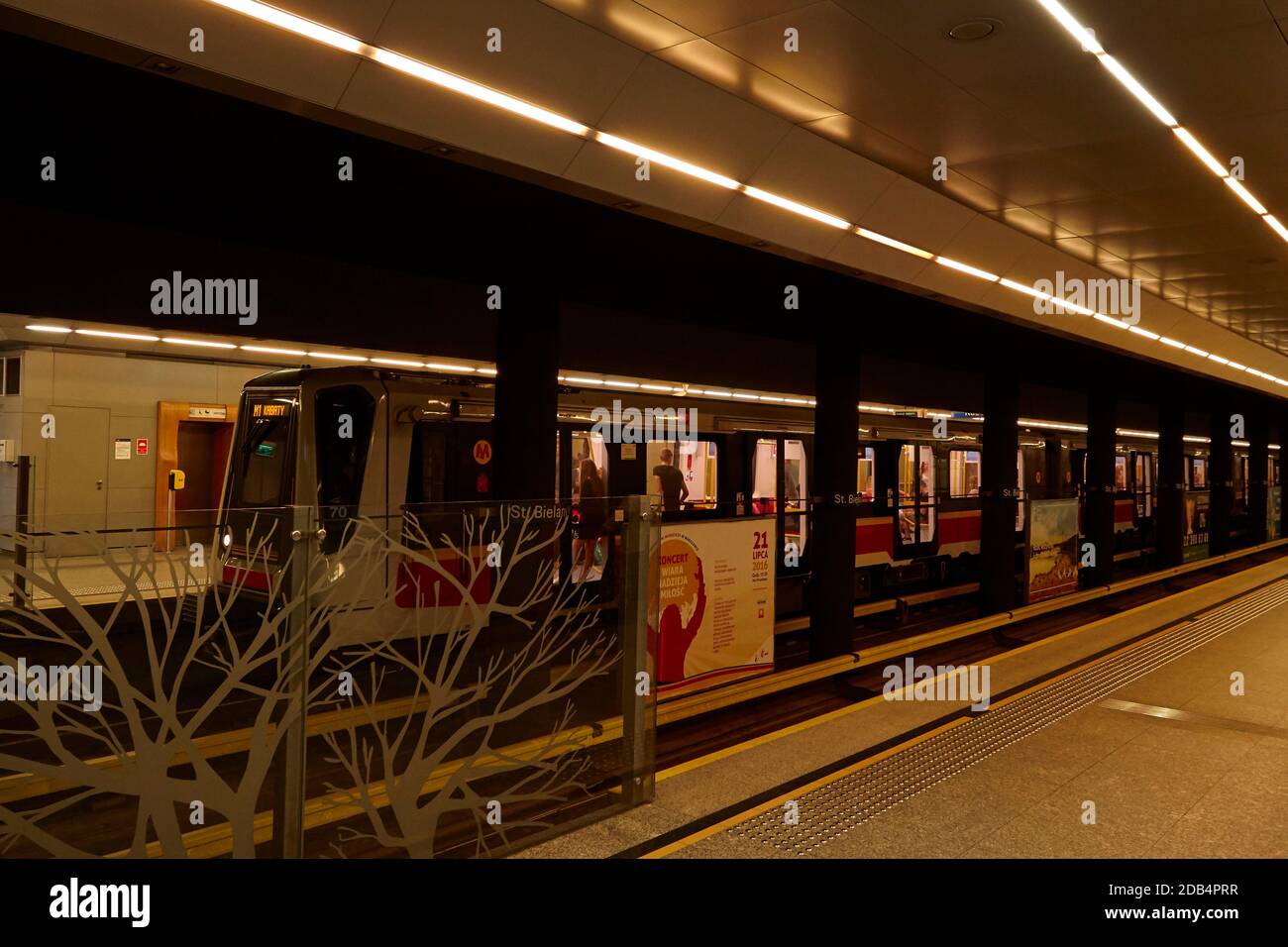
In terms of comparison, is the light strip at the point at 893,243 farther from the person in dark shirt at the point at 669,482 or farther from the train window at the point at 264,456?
the train window at the point at 264,456

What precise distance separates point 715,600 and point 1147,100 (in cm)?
376

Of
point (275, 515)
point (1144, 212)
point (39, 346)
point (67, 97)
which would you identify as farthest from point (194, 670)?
point (39, 346)

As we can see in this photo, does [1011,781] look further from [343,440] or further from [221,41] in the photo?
[343,440]

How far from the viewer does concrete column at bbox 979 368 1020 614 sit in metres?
10.7

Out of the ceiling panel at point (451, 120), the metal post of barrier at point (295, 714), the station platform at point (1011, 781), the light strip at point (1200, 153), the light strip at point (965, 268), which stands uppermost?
the light strip at point (1200, 153)

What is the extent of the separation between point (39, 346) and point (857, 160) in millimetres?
12229

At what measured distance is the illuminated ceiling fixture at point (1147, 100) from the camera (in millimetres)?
4316

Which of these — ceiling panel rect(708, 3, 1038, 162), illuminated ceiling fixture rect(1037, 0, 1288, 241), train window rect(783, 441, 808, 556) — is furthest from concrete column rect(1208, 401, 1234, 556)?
ceiling panel rect(708, 3, 1038, 162)

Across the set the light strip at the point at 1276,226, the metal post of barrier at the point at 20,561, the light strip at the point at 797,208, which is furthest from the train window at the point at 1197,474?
the metal post of barrier at the point at 20,561

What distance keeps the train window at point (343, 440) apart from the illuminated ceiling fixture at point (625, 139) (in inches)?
119

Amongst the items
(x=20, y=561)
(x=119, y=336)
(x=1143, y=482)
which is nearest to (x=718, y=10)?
(x=20, y=561)

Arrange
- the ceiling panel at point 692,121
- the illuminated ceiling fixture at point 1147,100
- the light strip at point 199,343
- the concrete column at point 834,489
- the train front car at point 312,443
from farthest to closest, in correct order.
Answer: the light strip at point 199,343
the concrete column at point 834,489
the train front car at point 312,443
the ceiling panel at point 692,121
the illuminated ceiling fixture at point 1147,100

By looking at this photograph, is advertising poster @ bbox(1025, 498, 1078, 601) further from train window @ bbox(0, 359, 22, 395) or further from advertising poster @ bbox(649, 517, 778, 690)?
train window @ bbox(0, 359, 22, 395)

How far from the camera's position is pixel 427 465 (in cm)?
726
